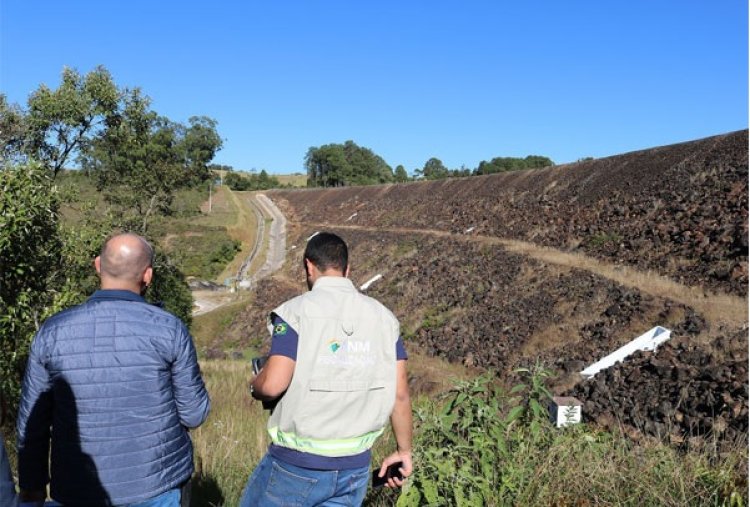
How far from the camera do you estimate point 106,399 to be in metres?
2.43

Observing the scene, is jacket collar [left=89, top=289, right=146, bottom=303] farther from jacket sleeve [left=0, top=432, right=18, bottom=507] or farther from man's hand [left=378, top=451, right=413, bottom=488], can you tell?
man's hand [left=378, top=451, right=413, bottom=488]

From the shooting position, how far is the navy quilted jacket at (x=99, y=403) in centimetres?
242

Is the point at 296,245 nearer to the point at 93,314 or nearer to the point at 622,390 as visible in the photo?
the point at 622,390

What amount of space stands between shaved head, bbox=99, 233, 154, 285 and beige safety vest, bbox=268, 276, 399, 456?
629 mm

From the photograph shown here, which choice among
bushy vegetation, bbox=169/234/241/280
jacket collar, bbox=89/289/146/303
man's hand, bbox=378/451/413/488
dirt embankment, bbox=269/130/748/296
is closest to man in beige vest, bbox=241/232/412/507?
man's hand, bbox=378/451/413/488

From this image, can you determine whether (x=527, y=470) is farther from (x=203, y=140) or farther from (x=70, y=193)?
(x=203, y=140)

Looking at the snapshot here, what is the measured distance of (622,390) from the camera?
9711mm

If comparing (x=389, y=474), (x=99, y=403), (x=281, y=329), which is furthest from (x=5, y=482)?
(x=389, y=474)

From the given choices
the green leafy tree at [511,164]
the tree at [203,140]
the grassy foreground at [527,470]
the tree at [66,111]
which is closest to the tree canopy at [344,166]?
the green leafy tree at [511,164]

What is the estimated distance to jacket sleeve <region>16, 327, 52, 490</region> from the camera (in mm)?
2432

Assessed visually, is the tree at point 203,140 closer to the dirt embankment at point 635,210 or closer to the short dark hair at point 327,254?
the dirt embankment at point 635,210

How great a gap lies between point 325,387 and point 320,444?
245 millimetres

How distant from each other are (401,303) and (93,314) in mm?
20930

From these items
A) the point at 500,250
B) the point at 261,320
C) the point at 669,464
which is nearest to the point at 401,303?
the point at 500,250
